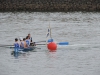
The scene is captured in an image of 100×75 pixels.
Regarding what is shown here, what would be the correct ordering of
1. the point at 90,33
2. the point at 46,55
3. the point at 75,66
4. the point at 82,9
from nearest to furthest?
the point at 75,66 < the point at 46,55 < the point at 90,33 < the point at 82,9

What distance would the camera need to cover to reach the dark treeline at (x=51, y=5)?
10012cm

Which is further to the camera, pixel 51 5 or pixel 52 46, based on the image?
pixel 51 5

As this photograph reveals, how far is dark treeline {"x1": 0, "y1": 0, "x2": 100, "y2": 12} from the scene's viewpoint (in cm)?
10012

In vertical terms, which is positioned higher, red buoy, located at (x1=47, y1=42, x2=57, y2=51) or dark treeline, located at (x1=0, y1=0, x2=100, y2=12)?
dark treeline, located at (x1=0, y1=0, x2=100, y2=12)

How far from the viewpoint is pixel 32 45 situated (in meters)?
43.8

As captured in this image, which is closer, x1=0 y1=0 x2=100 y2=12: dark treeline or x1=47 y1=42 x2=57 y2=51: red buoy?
x1=47 y1=42 x2=57 y2=51: red buoy

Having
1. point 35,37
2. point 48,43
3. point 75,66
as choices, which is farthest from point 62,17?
point 75,66

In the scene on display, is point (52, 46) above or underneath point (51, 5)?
underneath

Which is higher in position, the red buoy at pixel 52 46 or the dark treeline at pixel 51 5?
the dark treeline at pixel 51 5

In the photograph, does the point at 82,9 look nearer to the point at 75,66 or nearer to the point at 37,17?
the point at 37,17

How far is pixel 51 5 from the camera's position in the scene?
330ft

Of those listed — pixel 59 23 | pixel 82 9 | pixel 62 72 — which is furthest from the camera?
pixel 82 9

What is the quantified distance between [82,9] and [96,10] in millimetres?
3201

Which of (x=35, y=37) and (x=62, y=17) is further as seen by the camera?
(x=62, y=17)
